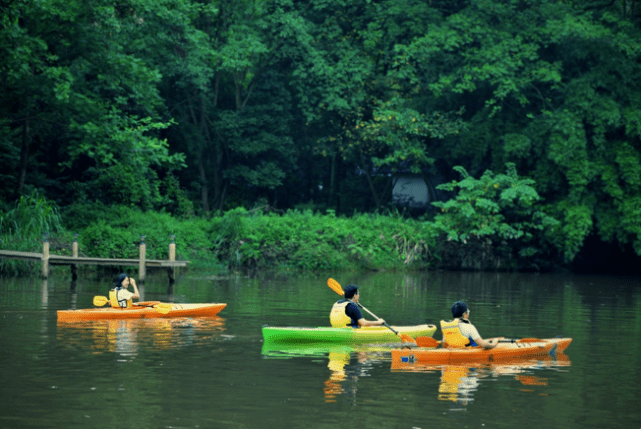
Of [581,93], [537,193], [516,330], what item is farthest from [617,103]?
[516,330]

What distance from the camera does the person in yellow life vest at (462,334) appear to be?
14578mm

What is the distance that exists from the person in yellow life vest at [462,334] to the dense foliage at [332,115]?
19922mm

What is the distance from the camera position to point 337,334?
54.6 ft

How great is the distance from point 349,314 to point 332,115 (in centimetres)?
3062

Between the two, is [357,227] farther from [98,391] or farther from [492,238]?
[98,391]

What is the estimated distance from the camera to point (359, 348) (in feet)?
54.4

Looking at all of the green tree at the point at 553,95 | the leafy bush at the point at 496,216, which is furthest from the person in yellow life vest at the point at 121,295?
the green tree at the point at 553,95

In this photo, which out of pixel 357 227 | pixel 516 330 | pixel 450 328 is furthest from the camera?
pixel 357 227

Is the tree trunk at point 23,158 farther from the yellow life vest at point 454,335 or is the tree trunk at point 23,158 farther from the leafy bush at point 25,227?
the yellow life vest at point 454,335

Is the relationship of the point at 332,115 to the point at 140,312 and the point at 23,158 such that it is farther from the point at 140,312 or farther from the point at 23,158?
the point at 140,312

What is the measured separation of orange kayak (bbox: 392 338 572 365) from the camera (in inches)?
567

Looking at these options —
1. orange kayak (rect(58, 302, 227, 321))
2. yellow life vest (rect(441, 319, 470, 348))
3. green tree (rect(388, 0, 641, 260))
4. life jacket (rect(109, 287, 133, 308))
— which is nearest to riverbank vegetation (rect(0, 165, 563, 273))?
green tree (rect(388, 0, 641, 260))

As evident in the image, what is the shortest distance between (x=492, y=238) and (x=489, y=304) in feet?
53.0

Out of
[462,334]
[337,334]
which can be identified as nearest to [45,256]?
[337,334]
